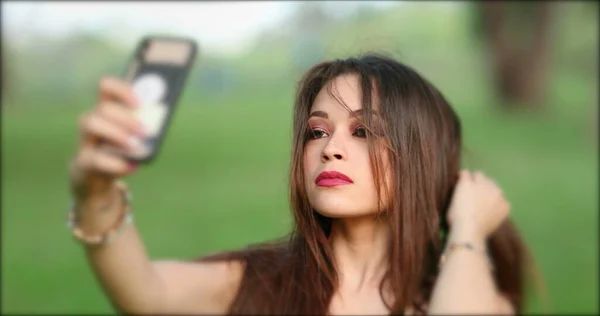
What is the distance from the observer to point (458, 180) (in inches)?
92.2

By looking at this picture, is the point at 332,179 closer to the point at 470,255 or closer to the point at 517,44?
the point at 470,255

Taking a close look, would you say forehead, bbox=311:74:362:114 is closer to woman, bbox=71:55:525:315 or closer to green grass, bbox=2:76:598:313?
woman, bbox=71:55:525:315

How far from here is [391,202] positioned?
2174 mm

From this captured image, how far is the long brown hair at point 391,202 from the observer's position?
2172mm

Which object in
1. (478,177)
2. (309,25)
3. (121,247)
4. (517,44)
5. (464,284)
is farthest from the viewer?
(517,44)

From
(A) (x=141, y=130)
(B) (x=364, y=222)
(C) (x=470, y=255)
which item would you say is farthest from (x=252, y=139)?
(A) (x=141, y=130)

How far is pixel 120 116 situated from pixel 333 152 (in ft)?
2.11

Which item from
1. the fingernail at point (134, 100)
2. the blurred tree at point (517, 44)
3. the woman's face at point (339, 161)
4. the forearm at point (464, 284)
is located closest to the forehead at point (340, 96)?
the woman's face at point (339, 161)

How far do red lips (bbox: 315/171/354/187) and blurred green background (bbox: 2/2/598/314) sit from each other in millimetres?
2297

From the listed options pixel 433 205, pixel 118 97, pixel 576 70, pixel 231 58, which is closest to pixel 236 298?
pixel 433 205

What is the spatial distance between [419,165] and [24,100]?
6569 millimetres

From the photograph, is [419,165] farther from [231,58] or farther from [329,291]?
[231,58]

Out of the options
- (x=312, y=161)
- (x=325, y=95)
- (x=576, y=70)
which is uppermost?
(x=325, y=95)

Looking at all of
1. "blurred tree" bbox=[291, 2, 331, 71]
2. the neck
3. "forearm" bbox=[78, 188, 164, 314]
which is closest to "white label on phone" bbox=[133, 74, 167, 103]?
"forearm" bbox=[78, 188, 164, 314]
